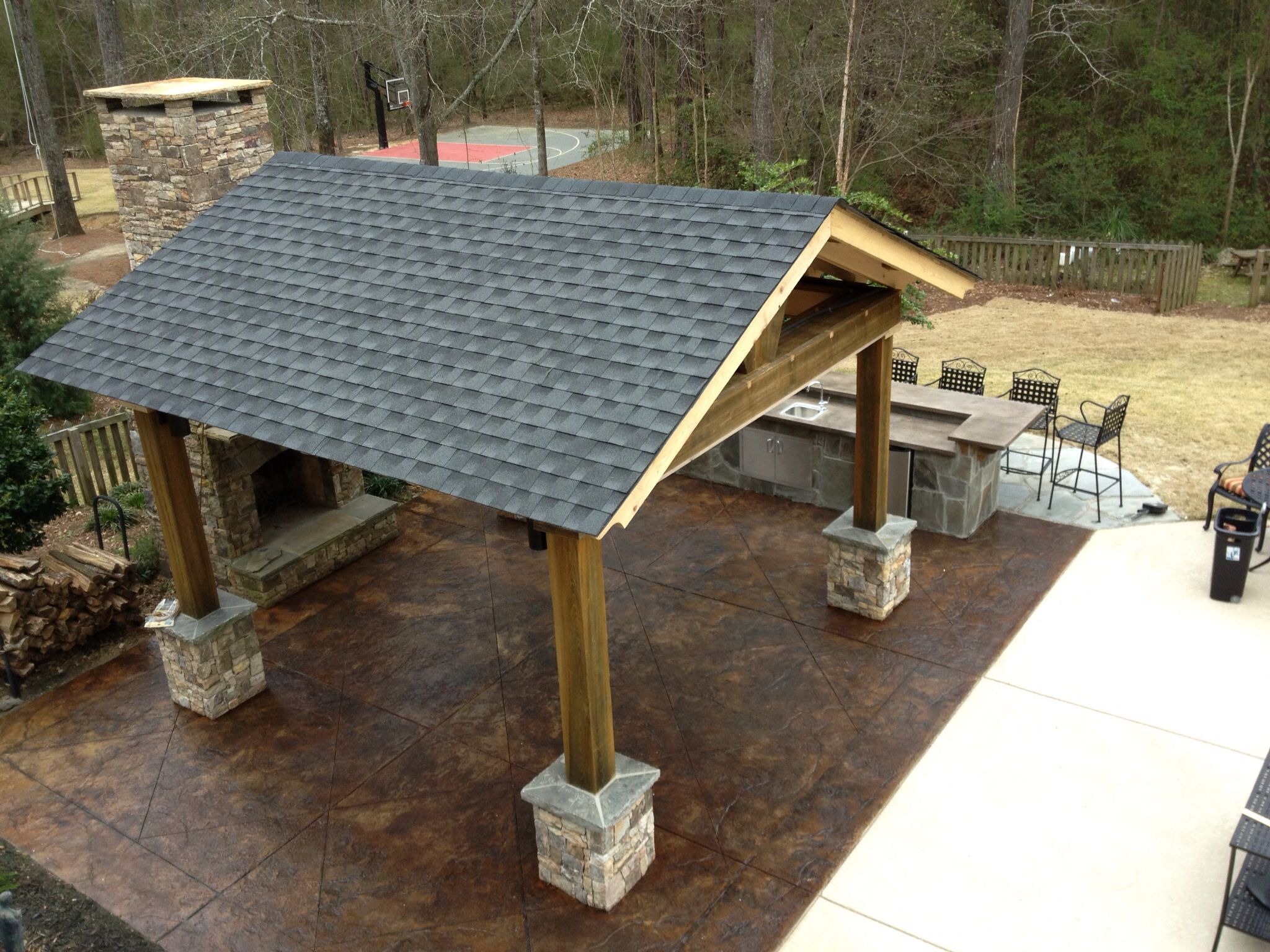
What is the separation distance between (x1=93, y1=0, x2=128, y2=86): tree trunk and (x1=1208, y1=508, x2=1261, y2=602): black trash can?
20229mm

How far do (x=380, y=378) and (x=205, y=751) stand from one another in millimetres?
3276

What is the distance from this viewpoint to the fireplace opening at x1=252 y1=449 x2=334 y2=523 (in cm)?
1025

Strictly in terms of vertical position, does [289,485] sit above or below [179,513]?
below

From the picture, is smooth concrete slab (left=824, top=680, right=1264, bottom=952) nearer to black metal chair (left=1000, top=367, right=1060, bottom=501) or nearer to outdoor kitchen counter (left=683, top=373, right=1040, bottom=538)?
outdoor kitchen counter (left=683, top=373, right=1040, bottom=538)

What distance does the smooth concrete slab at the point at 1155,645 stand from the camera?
741cm

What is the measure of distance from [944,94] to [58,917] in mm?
21091

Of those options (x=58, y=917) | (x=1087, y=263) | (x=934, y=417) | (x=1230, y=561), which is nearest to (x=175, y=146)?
(x=58, y=917)

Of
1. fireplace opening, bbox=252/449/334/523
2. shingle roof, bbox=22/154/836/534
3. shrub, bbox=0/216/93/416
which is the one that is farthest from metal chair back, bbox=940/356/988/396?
shrub, bbox=0/216/93/416

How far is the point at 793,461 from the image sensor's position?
10617mm

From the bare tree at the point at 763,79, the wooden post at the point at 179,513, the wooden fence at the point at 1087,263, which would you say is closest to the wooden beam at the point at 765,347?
the wooden post at the point at 179,513

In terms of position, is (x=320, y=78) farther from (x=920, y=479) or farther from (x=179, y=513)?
Result: (x=920, y=479)

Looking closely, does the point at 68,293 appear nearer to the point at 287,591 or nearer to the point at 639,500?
the point at 287,591

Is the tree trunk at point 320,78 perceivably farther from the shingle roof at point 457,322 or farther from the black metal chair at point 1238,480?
the black metal chair at point 1238,480

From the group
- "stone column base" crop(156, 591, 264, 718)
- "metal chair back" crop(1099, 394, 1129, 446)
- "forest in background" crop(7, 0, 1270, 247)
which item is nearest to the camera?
"stone column base" crop(156, 591, 264, 718)
